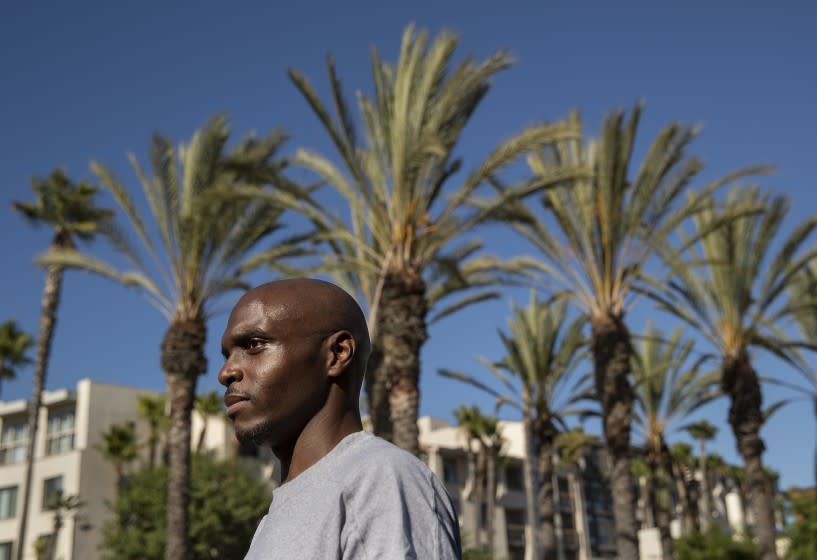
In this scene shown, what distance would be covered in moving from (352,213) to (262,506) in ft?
63.8

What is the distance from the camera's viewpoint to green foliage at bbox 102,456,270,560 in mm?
34938

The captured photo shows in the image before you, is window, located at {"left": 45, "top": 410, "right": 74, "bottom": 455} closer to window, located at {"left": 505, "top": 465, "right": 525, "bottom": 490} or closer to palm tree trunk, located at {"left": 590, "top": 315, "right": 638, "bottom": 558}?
window, located at {"left": 505, "top": 465, "right": 525, "bottom": 490}

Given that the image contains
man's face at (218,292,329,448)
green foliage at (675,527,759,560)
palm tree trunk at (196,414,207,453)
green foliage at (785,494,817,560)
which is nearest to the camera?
man's face at (218,292,329,448)

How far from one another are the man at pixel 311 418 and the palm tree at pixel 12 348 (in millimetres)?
38854

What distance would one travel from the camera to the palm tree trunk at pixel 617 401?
62.6 feet

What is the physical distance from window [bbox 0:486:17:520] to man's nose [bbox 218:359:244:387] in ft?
146

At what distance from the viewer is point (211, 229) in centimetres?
1869

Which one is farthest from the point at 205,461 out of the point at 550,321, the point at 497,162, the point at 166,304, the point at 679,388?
the point at 497,162

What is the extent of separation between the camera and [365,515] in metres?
1.70

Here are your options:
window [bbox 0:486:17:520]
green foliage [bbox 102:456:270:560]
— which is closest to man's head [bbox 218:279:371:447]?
green foliage [bbox 102:456:270:560]

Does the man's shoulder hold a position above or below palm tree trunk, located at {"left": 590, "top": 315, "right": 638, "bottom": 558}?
below

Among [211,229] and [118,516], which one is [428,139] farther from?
[118,516]

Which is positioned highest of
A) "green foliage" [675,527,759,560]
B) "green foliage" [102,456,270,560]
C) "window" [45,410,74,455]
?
"window" [45,410,74,455]

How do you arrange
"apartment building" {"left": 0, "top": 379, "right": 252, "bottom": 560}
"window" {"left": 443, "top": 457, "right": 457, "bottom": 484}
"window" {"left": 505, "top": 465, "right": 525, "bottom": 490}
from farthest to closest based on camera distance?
"window" {"left": 505, "top": 465, "right": 525, "bottom": 490} → "window" {"left": 443, "top": 457, "right": 457, "bottom": 484} → "apartment building" {"left": 0, "top": 379, "right": 252, "bottom": 560}
